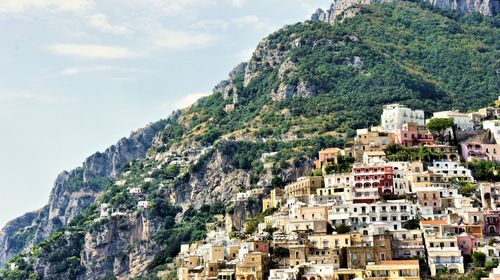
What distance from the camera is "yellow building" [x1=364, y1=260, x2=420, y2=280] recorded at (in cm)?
7644

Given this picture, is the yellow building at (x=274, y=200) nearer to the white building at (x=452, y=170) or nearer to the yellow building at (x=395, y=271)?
the white building at (x=452, y=170)

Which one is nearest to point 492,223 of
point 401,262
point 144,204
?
point 401,262

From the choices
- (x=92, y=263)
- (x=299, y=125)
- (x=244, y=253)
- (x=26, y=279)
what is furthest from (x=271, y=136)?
(x=244, y=253)

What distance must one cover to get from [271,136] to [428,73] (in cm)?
4620

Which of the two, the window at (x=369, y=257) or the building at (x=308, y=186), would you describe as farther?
the building at (x=308, y=186)

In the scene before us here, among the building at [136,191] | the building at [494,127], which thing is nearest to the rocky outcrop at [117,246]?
the building at [136,191]

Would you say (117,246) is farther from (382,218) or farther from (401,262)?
(401,262)

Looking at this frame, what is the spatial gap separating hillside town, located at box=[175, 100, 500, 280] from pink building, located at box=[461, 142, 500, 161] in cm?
12

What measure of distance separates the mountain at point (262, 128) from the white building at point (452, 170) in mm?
30844

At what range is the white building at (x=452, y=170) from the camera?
324ft

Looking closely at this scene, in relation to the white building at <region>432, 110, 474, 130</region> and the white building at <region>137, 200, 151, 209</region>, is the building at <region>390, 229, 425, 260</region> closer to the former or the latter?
the white building at <region>432, 110, 474, 130</region>

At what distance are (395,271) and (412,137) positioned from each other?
35.3m

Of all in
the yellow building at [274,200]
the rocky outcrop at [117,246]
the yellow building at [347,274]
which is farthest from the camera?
the rocky outcrop at [117,246]

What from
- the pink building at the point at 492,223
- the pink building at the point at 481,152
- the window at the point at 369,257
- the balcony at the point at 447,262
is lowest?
the balcony at the point at 447,262
